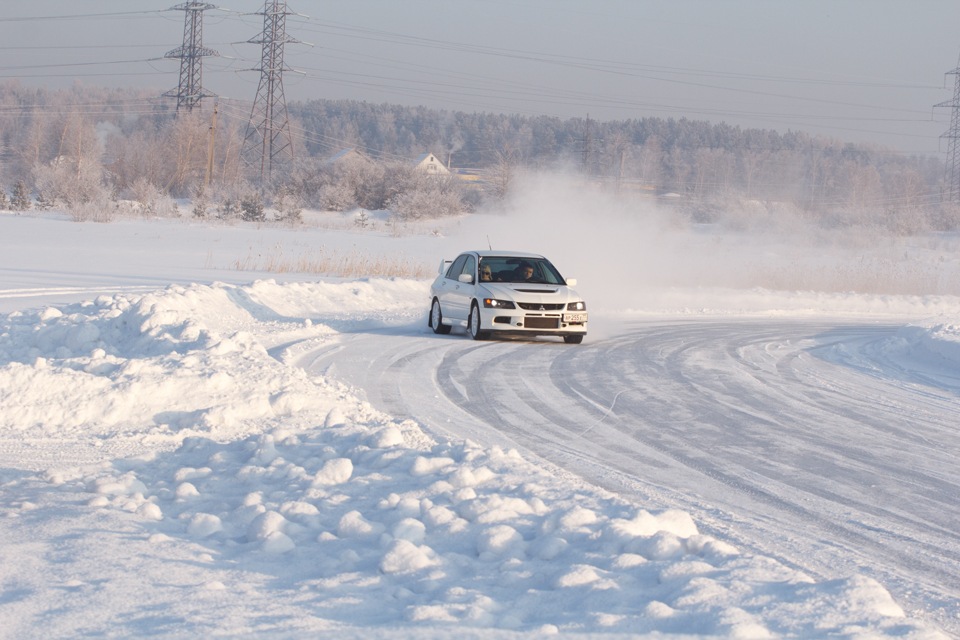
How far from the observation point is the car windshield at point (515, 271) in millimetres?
18438

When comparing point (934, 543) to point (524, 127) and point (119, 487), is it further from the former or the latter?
point (524, 127)

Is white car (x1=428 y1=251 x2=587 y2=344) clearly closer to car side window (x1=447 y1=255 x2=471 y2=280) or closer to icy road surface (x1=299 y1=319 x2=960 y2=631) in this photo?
car side window (x1=447 y1=255 x2=471 y2=280)

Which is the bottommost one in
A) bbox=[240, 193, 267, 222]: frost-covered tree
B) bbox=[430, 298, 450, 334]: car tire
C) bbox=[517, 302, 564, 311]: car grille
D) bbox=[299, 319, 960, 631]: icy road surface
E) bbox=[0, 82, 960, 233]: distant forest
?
bbox=[299, 319, 960, 631]: icy road surface

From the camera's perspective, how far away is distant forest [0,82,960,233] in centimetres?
7512

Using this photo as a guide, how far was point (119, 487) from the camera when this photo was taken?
22.2 feet

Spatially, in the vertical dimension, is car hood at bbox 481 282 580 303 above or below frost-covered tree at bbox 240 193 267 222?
below

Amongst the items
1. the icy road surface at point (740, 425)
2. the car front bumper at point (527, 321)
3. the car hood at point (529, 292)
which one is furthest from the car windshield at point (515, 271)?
the icy road surface at point (740, 425)

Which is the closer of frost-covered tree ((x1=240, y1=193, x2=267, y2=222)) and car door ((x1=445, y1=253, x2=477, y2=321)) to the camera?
car door ((x1=445, y1=253, x2=477, y2=321))

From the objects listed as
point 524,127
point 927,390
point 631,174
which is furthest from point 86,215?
point 524,127

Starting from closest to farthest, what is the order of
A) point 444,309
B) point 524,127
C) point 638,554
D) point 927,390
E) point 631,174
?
point 638,554 → point 927,390 → point 444,309 → point 631,174 → point 524,127

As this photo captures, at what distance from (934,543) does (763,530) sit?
1013mm

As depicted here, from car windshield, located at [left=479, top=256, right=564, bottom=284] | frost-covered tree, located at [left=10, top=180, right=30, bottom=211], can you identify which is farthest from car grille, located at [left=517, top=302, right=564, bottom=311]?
frost-covered tree, located at [left=10, top=180, right=30, bottom=211]

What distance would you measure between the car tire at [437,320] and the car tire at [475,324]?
75 centimetres

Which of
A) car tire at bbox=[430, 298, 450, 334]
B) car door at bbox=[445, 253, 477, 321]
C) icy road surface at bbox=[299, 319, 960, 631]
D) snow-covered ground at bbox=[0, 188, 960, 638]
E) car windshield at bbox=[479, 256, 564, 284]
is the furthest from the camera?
car tire at bbox=[430, 298, 450, 334]
